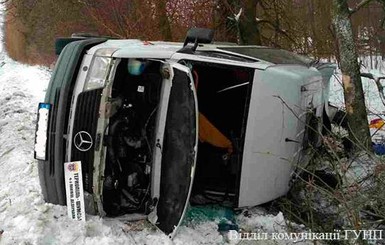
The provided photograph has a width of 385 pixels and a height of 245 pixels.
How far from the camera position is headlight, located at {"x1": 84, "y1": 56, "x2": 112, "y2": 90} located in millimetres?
4066

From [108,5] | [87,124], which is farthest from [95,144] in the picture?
[108,5]

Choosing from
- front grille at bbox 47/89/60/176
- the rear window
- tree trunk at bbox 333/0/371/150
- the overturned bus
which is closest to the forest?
tree trunk at bbox 333/0/371/150

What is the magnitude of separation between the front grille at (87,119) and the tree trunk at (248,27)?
655 cm

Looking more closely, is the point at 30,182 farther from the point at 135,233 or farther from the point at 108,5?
the point at 108,5

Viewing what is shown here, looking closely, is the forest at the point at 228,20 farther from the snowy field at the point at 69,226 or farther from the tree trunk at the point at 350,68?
the snowy field at the point at 69,226

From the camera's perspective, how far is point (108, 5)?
11852 mm

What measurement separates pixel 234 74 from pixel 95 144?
1.89 m

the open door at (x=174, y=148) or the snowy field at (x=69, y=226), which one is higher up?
the open door at (x=174, y=148)

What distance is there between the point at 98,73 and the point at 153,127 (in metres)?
0.67

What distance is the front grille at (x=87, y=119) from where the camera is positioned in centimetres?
403

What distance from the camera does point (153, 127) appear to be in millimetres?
4312

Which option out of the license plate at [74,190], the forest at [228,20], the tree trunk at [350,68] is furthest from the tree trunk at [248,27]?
the license plate at [74,190]

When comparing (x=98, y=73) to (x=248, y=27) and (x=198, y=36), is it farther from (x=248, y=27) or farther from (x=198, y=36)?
(x=248, y=27)

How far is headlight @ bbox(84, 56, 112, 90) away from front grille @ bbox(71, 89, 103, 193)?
6cm
